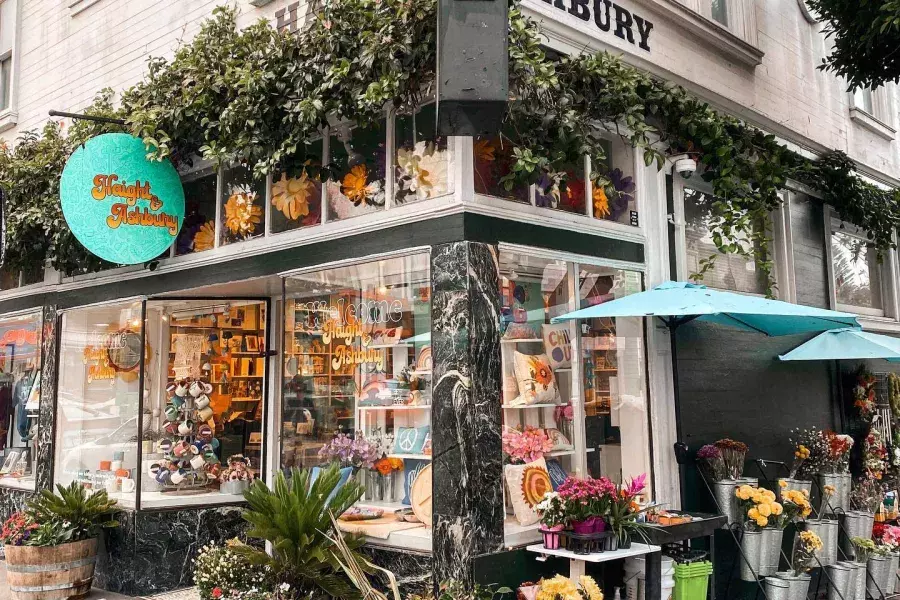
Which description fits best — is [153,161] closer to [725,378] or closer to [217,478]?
[217,478]

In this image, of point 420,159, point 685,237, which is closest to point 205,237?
point 420,159

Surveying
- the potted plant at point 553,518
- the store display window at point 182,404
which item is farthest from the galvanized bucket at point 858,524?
the store display window at point 182,404

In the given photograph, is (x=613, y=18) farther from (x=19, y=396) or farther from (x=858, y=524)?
(x=19, y=396)

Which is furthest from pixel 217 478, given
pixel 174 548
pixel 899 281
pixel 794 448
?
pixel 899 281

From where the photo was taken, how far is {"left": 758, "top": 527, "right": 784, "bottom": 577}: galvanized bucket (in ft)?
21.6

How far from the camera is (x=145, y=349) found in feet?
27.1

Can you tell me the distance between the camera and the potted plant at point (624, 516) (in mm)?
5457

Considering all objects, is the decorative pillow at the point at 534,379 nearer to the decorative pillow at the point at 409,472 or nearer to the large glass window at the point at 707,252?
the decorative pillow at the point at 409,472

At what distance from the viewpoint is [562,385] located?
21.1 ft

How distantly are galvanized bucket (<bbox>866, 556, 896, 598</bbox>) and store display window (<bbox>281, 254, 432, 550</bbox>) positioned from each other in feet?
14.1

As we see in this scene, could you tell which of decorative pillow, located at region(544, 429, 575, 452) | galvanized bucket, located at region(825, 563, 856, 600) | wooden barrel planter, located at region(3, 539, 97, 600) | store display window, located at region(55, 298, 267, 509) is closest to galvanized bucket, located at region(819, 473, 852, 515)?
galvanized bucket, located at region(825, 563, 856, 600)

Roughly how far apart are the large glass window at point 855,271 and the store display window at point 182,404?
653 centimetres

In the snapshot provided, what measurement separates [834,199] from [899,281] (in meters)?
2.25

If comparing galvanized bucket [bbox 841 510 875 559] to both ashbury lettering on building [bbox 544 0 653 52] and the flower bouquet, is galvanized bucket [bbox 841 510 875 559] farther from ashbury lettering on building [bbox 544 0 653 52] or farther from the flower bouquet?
ashbury lettering on building [bbox 544 0 653 52]
